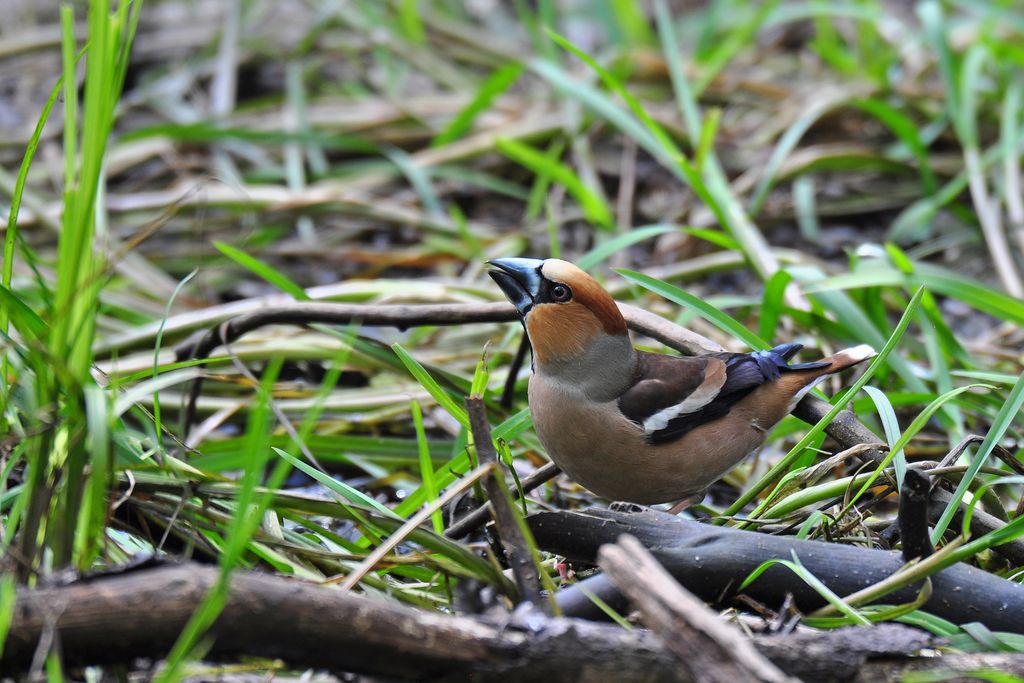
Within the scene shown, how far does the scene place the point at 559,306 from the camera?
316 centimetres

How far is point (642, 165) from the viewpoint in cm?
603

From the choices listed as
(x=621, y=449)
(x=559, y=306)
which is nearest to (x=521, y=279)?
(x=559, y=306)

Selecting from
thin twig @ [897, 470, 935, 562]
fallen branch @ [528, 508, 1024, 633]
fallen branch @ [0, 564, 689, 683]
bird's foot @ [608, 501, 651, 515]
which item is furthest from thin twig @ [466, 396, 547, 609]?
bird's foot @ [608, 501, 651, 515]

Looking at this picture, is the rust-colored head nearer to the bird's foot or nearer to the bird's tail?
the bird's foot

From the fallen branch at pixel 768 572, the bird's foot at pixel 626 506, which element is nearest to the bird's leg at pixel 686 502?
the bird's foot at pixel 626 506

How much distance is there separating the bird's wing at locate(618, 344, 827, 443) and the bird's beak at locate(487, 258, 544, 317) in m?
0.41

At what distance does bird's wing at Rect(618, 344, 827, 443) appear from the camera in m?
3.20

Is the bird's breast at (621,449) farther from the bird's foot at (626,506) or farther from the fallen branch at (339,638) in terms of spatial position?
the fallen branch at (339,638)

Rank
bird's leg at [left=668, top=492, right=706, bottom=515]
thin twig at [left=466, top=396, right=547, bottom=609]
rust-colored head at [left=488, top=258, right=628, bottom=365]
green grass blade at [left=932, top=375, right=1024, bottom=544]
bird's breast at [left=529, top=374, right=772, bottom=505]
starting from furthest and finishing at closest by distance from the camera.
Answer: bird's leg at [left=668, top=492, right=706, bottom=515], rust-colored head at [left=488, top=258, right=628, bottom=365], bird's breast at [left=529, top=374, right=772, bottom=505], green grass blade at [left=932, top=375, right=1024, bottom=544], thin twig at [left=466, top=396, right=547, bottom=609]

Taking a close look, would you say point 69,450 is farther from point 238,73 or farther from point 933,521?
point 238,73

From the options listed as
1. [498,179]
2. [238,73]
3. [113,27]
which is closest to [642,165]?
[498,179]

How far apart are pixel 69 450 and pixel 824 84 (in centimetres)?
560

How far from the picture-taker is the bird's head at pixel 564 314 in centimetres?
313

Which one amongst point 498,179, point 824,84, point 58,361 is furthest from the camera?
point 824,84
